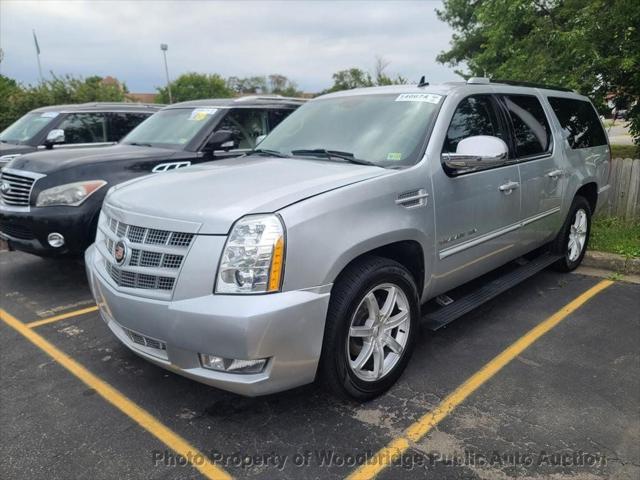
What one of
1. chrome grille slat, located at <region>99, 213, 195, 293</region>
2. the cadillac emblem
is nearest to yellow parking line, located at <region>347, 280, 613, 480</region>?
chrome grille slat, located at <region>99, 213, 195, 293</region>

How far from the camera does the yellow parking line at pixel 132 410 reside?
95.1 inches

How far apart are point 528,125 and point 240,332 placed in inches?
130

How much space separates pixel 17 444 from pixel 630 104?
28.5 ft

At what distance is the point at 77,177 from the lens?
4730 mm

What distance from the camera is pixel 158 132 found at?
20.2 feet

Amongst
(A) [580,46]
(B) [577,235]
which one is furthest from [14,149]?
(A) [580,46]

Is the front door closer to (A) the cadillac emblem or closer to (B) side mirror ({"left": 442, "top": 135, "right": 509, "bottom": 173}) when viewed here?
(B) side mirror ({"left": 442, "top": 135, "right": 509, "bottom": 173})

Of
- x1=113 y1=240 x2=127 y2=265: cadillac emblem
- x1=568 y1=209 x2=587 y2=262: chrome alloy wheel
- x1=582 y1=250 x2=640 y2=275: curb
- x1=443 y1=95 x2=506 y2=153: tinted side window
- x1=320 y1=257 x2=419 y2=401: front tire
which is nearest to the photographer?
x1=320 y1=257 x2=419 y2=401: front tire

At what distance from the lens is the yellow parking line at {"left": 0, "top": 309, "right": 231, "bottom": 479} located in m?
2.42

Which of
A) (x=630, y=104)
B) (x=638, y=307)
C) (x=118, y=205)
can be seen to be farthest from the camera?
(x=630, y=104)

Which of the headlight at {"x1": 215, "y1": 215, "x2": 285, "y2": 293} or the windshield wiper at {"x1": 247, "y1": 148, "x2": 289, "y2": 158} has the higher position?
the windshield wiper at {"x1": 247, "y1": 148, "x2": 289, "y2": 158}

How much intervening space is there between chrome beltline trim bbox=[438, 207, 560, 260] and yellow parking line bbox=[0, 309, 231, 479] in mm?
1886

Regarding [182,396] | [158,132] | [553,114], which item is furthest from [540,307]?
[158,132]

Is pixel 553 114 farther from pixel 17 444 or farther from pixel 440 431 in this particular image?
pixel 17 444
